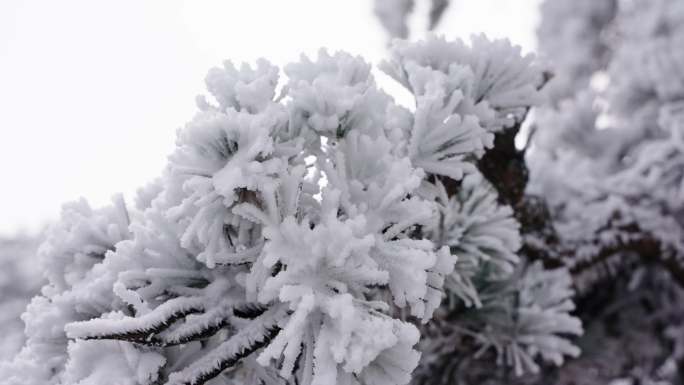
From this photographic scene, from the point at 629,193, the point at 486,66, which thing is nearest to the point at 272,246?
the point at 486,66

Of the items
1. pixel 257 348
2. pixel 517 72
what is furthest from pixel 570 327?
pixel 257 348

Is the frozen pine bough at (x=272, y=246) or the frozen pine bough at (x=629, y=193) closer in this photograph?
the frozen pine bough at (x=272, y=246)

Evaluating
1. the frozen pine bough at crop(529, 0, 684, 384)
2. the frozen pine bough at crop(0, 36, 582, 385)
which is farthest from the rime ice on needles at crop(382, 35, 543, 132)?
the frozen pine bough at crop(529, 0, 684, 384)

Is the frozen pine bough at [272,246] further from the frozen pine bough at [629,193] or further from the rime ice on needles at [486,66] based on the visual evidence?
the frozen pine bough at [629,193]

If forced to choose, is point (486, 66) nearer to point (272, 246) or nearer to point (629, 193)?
point (272, 246)

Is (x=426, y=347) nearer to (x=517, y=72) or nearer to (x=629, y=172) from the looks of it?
(x=517, y=72)

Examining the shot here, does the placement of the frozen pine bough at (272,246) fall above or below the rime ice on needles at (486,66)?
below

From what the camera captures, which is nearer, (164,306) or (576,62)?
(164,306)

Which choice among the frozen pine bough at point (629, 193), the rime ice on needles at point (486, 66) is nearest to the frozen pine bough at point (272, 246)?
the rime ice on needles at point (486, 66)
